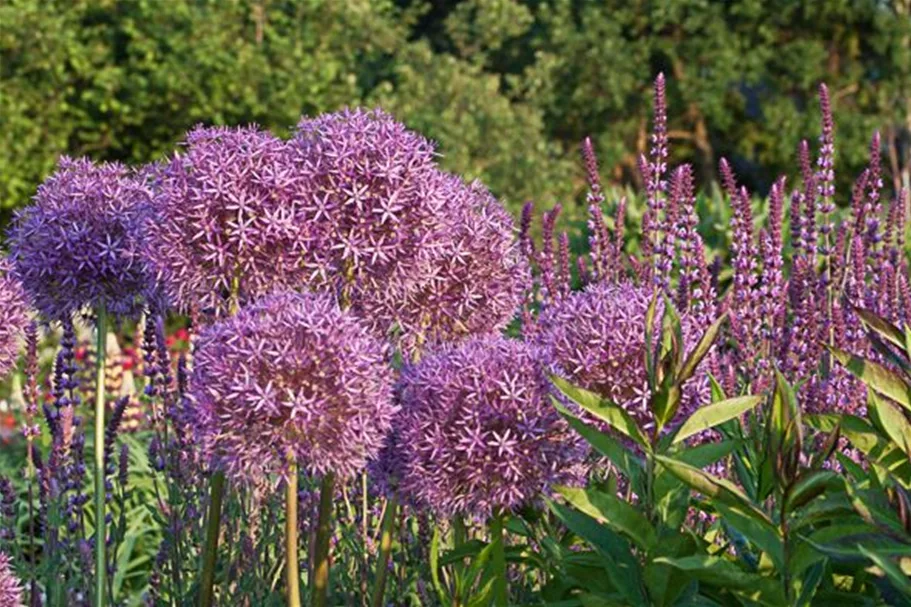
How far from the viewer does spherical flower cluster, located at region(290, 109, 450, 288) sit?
3.13 m

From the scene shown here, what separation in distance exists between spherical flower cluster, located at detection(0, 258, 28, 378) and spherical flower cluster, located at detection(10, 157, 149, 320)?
0.08m

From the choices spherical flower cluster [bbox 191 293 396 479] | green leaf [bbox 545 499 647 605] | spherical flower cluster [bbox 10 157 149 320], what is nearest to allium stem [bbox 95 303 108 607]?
spherical flower cluster [bbox 10 157 149 320]

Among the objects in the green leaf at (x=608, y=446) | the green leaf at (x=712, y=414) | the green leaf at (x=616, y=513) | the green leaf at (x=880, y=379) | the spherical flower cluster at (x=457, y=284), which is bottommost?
the green leaf at (x=616, y=513)

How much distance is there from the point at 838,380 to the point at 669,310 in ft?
5.67

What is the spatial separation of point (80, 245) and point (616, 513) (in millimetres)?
1397

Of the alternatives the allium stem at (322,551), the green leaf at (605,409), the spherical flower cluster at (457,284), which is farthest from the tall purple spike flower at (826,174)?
the allium stem at (322,551)

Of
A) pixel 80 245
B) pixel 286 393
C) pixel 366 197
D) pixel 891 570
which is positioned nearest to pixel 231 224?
pixel 366 197

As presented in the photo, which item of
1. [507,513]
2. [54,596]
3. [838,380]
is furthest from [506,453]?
[54,596]

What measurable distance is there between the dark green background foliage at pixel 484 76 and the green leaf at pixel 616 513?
1736cm

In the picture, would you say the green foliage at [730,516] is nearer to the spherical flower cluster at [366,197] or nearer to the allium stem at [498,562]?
the allium stem at [498,562]

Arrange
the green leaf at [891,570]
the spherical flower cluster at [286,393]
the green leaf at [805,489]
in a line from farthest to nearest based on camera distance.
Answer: the spherical flower cluster at [286,393] < the green leaf at [805,489] < the green leaf at [891,570]

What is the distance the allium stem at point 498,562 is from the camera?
3074 millimetres

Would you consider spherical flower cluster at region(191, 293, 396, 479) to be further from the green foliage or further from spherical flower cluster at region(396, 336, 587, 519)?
the green foliage

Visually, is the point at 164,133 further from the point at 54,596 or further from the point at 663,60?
the point at 54,596
